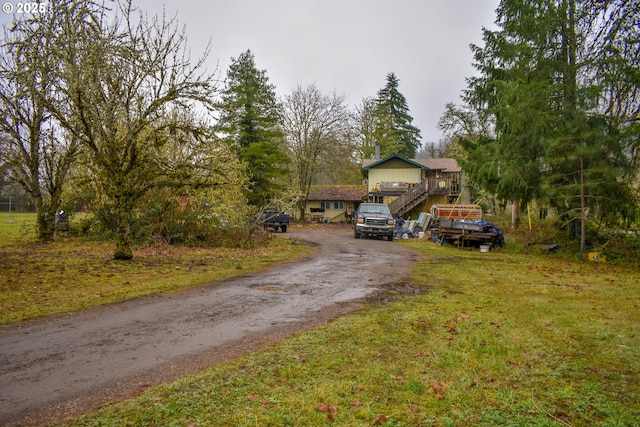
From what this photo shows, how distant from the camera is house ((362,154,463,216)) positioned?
3484 centimetres

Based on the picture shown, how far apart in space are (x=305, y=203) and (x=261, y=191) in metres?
13.8

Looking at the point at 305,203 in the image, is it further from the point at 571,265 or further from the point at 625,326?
the point at 625,326

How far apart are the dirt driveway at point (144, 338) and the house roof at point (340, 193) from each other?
3424cm

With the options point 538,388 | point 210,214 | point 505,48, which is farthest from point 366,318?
point 505,48

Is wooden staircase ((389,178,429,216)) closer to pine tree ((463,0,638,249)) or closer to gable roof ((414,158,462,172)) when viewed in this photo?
gable roof ((414,158,462,172))

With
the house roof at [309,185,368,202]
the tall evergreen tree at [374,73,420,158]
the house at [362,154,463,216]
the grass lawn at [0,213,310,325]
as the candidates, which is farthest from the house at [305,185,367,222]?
the grass lawn at [0,213,310,325]

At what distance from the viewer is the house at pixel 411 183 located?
34844 millimetres

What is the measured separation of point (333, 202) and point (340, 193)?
133cm

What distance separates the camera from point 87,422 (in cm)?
340

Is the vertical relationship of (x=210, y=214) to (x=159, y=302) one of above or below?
above

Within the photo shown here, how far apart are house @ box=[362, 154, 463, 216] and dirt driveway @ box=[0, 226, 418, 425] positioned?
25.6 meters

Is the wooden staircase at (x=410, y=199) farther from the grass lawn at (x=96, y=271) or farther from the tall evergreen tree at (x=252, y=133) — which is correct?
the grass lawn at (x=96, y=271)

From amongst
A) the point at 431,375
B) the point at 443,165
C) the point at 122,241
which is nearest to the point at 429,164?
the point at 443,165

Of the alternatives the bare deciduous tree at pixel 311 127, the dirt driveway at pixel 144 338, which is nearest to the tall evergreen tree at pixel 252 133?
the bare deciduous tree at pixel 311 127
